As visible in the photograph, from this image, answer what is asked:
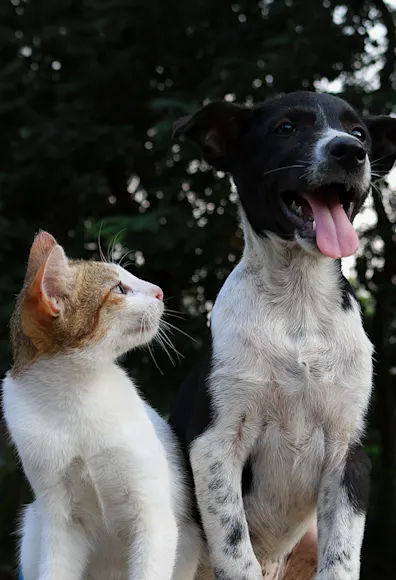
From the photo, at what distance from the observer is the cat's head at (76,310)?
2521 millimetres

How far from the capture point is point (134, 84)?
7000mm

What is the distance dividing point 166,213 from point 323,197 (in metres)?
3.27

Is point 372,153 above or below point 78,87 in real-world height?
above

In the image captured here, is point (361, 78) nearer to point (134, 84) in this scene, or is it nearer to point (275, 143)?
point (134, 84)

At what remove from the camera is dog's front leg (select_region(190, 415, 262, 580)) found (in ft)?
8.96

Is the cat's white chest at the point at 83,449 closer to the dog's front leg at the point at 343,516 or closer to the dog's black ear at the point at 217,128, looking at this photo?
the dog's front leg at the point at 343,516

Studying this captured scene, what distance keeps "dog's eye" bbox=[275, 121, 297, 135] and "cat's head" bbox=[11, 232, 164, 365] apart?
0.72 m

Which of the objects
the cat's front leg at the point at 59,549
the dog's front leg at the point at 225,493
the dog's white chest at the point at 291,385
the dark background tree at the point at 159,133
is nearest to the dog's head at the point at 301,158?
the dog's white chest at the point at 291,385

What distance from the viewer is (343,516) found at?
2.72 m

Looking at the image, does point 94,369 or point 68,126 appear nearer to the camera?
point 94,369

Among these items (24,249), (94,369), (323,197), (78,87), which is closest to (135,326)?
(94,369)

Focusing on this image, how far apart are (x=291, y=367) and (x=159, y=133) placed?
3426mm

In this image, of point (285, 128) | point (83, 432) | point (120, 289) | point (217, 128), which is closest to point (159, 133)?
point (217, 128)

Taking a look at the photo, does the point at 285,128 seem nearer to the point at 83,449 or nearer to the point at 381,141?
the point at 381,141
